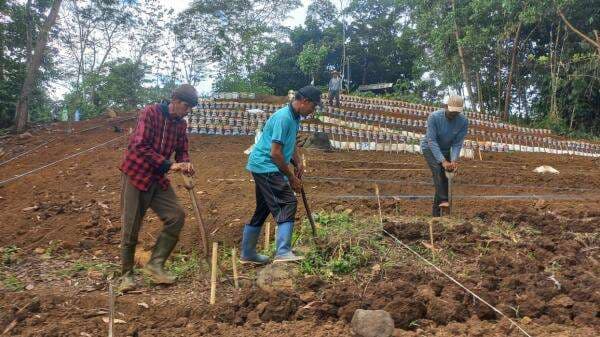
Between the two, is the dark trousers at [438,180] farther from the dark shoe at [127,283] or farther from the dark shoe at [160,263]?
the dark shoe at [127,283]

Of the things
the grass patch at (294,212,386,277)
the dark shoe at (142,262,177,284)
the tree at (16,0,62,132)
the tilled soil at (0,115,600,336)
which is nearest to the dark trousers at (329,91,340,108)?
the tree at (16,0,62,132)

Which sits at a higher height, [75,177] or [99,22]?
[99,22]

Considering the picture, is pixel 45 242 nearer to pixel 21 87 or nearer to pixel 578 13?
pixel 21 87

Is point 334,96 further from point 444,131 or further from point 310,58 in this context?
point 444,131

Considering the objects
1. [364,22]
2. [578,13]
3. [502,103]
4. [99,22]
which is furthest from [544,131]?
[99,22]

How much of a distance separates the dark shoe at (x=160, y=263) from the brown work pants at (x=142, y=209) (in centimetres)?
6

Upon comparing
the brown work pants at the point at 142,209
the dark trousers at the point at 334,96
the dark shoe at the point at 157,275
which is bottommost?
the dark shoe at the point at 157,275

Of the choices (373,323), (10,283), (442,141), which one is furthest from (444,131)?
(10,283)

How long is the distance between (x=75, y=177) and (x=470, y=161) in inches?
303

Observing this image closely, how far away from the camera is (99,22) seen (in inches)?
774

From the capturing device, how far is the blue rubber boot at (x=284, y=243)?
3961 mm

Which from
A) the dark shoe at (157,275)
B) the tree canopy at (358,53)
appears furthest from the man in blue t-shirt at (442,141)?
the tree canopy at (358,53)

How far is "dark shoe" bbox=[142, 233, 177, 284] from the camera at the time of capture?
13.0 ft

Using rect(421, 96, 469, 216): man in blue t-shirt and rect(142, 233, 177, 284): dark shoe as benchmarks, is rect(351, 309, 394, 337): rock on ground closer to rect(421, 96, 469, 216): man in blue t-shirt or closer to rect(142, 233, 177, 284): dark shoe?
rect(142, 233, 177, 284): dark shoe
